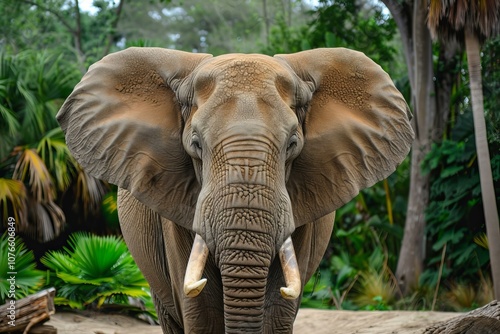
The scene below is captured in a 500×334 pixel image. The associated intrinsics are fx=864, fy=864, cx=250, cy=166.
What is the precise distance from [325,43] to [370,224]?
3.61 m

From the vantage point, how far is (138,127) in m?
5.03

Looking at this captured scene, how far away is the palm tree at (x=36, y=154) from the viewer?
38.9ft

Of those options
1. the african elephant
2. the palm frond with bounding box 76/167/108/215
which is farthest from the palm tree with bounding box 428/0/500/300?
the african elephant

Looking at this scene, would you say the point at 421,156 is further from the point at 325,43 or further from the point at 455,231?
the point at 325,43

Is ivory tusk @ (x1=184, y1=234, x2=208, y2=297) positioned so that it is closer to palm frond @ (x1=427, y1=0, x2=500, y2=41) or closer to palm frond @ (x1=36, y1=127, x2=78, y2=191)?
palm frond @ (x1=427, y1=0, x2=500, y2=41)

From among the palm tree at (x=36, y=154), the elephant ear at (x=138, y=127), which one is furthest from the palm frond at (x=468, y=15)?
the elephant ear at (x=138, y=127)

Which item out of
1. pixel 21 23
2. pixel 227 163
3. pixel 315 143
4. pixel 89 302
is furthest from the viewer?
pixel 21 23

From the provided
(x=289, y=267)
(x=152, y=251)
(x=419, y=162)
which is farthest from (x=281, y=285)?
(x=419, y=162)

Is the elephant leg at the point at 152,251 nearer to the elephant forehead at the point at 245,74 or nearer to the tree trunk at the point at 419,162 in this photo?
the elephant forehead at the point at 245,74

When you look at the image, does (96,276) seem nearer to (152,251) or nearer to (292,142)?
(152,251)

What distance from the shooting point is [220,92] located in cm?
442

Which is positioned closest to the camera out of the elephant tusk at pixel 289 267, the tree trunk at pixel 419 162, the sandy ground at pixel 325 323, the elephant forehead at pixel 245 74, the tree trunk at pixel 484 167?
the elephant tusk at pixel 289 267

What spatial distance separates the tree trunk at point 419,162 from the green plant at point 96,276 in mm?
4798

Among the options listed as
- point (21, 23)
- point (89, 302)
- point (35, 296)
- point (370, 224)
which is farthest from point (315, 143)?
point (21, 23)
